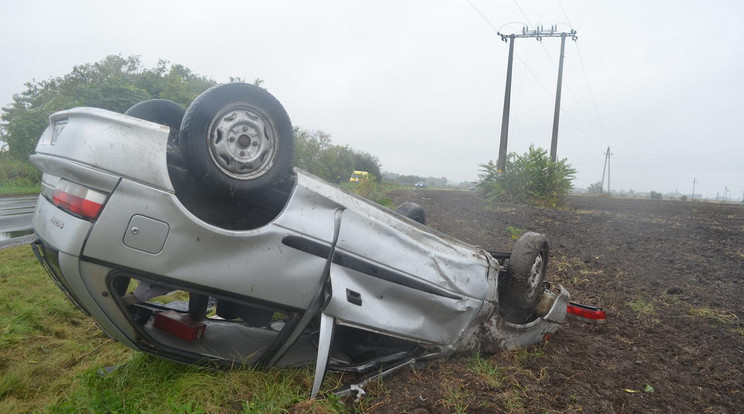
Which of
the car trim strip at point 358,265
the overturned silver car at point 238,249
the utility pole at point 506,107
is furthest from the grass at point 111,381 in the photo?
the utility pole at point 506,107

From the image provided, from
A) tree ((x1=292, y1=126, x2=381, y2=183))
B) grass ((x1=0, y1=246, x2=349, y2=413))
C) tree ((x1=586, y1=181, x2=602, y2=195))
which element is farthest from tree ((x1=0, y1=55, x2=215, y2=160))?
tree ((x1=586, y1=181, x2=602, y2=195))

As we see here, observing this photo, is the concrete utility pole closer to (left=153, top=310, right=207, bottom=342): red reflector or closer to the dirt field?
the dirt field

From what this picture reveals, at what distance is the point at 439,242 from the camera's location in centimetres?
268

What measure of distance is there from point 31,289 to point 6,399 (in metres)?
2.29

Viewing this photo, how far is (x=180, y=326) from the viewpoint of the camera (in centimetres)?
251

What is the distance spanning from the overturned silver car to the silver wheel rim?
13.4 inches

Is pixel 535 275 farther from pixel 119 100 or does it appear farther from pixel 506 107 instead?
pixel 506 107

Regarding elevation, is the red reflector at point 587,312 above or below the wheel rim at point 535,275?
below

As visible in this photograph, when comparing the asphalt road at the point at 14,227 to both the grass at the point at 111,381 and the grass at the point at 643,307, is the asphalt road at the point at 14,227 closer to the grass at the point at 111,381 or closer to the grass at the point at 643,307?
the grass at the point at 111,381

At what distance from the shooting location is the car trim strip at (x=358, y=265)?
2.12m

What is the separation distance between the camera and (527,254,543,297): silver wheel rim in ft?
10.2

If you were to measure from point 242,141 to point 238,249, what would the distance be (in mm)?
484

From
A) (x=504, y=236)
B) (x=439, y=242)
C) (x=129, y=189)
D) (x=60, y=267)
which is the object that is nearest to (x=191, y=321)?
(x=60, y=267)

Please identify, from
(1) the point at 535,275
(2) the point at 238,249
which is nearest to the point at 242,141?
(2) the point at 238,249
